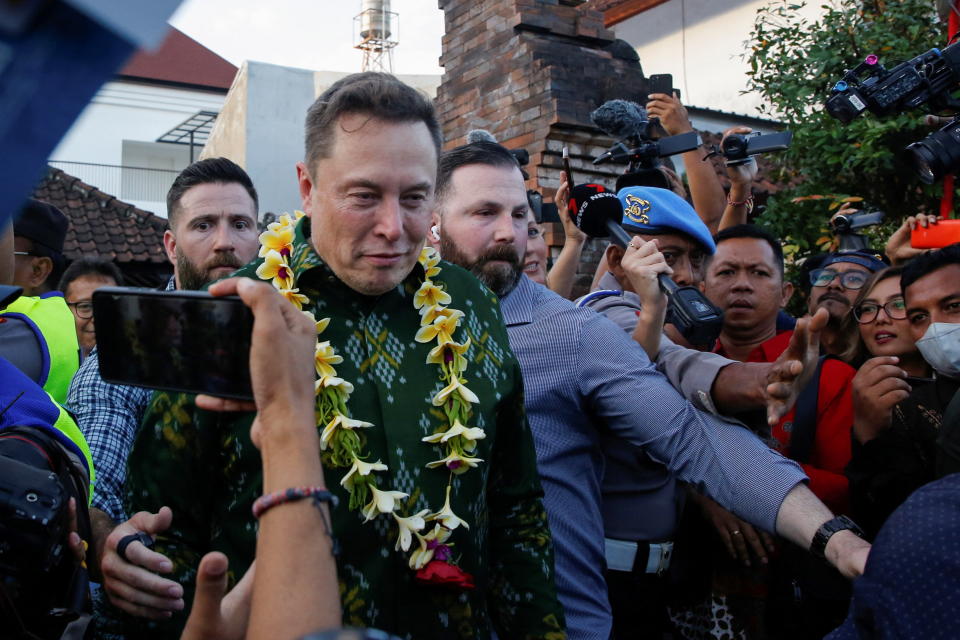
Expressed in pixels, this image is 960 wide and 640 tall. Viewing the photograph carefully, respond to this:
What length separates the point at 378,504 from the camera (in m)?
1.81

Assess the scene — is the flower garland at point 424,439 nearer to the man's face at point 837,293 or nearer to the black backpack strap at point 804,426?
the black backpack strap at point 804,426

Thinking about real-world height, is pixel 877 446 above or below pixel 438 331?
below

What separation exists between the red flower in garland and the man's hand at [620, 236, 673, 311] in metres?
1.16

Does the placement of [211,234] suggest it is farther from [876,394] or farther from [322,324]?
[876,394]

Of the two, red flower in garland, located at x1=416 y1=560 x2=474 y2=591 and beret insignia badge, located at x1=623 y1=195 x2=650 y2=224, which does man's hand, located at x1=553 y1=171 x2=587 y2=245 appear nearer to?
beret insignia badge, located at x1=623 y1=195 x2=650 y2=224

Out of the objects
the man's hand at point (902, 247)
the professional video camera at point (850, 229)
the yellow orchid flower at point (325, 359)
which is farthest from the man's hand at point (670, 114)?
the yellow orchid flower at point (325, 359)

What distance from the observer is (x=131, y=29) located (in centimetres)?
68

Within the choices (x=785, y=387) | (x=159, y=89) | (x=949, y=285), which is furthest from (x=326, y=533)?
(x=159, y=89)

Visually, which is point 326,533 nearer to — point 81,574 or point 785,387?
point 81,574

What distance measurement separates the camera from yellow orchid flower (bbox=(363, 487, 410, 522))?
5.94ft

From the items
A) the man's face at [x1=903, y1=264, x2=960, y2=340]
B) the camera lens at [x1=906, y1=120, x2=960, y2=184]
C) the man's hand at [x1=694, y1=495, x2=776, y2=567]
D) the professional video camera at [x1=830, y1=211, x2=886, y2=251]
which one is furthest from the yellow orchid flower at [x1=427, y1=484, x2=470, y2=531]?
the professional video camera at [x1=830, y1=211, x2=886, y2=251]

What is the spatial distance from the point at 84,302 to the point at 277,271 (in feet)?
13.8

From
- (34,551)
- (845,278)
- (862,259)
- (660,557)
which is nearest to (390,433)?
(34,551)

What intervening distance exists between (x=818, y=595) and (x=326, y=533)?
2.12 metres
